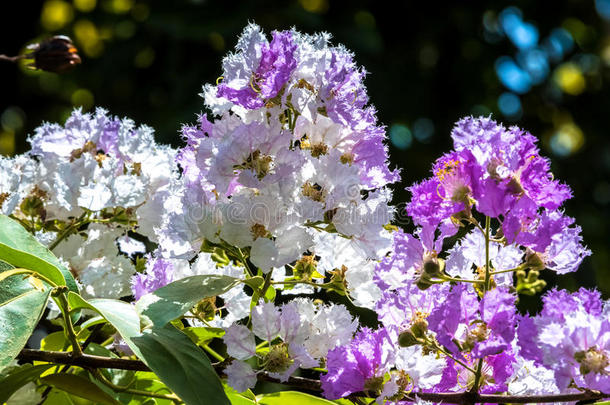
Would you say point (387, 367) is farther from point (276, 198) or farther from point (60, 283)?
point (60, 283)

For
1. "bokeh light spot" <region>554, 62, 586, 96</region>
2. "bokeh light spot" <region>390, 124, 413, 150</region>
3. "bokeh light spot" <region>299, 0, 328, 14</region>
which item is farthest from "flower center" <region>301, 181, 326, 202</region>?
"bokeh light spot" <region>554, 62, 586, 96</region>

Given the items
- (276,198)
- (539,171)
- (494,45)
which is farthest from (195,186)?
(494,45)

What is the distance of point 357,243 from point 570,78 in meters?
4.08

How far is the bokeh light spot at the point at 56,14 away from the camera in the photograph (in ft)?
13.4

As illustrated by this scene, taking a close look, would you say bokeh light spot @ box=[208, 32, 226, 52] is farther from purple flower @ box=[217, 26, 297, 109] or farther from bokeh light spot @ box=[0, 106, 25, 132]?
purple flower @ box=[217, 26, 297, 109]

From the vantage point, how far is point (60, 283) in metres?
0.80

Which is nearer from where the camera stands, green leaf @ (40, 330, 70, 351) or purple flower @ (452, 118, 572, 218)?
purple flower @ (452, 118, 572, 218)

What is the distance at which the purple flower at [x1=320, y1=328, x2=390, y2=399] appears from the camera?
0.79 meters

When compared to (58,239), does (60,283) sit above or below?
below

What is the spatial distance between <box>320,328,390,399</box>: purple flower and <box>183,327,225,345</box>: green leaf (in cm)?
13

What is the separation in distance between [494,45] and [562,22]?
36 centimetres

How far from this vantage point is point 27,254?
0.77 meters

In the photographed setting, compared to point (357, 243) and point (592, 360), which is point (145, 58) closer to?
point (357, 243)

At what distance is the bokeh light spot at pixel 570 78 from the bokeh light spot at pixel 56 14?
254 cm
